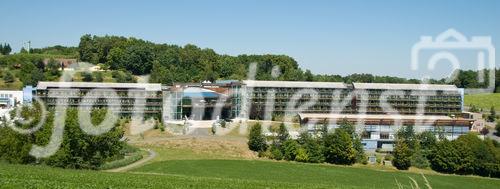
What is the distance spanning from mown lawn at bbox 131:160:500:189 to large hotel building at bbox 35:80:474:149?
14.1 meters

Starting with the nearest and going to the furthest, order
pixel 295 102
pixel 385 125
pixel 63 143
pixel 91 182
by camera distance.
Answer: pixel 91 182 < pixel 63 143 < pixel 385 125 < pixel 295 102

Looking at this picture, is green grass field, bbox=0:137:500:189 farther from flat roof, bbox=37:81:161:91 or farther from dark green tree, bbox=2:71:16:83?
dark green tree, bbox=2:71:16:83

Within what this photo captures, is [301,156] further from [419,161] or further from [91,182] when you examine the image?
[91,182]

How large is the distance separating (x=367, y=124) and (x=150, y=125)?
947 inches

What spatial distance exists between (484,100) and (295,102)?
4135 cm

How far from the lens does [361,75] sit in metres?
98.1

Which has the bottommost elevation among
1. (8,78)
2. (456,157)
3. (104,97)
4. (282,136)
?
(456,157)

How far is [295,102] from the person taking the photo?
2645 inches

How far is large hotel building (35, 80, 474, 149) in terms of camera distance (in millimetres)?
58750

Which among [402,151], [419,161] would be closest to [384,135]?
[419,161]

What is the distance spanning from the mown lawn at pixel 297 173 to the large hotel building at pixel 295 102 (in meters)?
14.1

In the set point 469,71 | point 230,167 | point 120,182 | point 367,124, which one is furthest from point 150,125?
point 469,71

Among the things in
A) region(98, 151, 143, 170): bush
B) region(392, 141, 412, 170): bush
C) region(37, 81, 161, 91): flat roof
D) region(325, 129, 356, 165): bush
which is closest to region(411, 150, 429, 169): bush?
region(392, 141, 412, 170): bush

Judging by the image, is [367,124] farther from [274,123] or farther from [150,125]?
[150,125]
